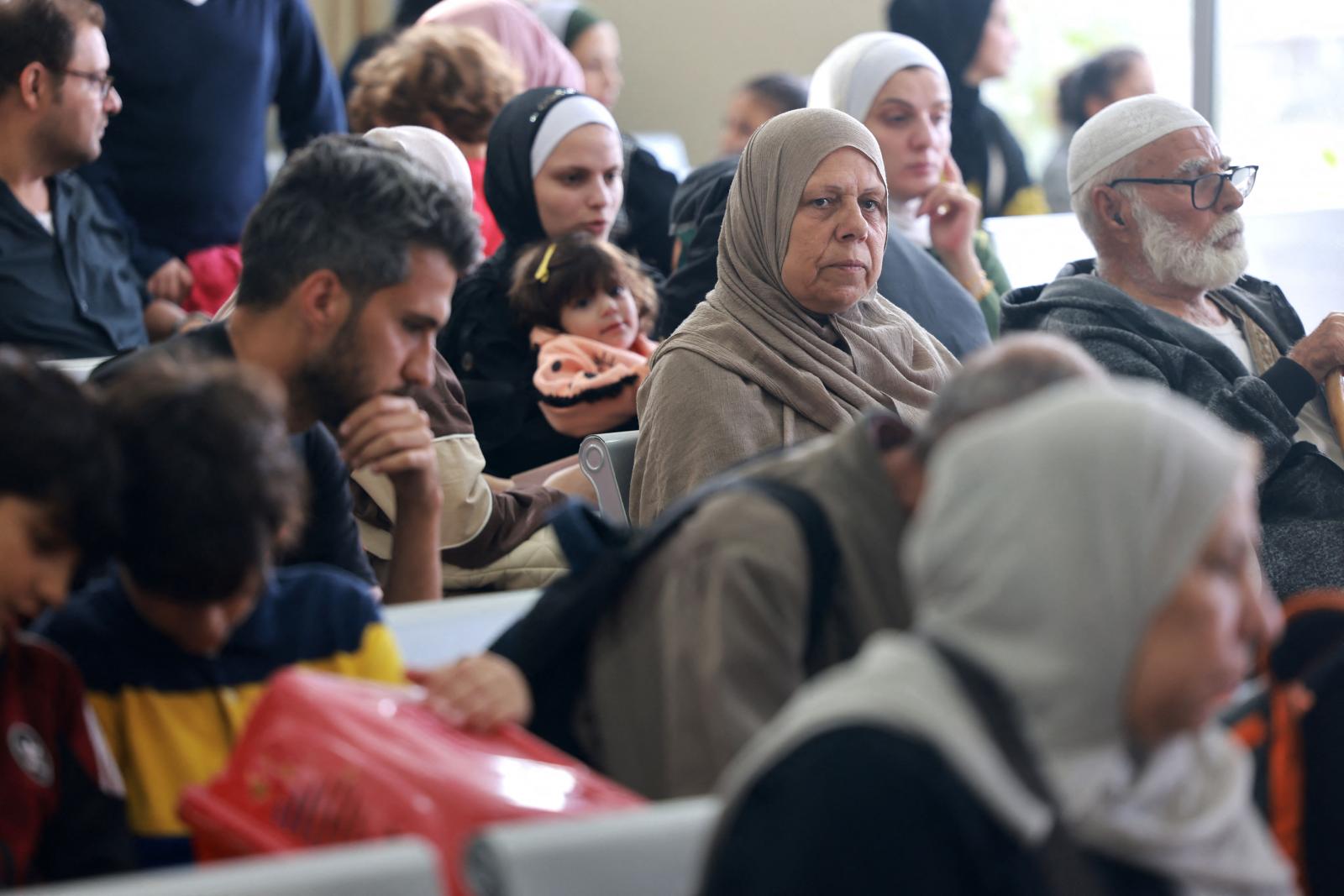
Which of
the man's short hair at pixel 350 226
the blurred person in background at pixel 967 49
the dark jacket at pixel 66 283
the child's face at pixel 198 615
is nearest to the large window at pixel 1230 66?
the blurred person in background at pixel 967 49

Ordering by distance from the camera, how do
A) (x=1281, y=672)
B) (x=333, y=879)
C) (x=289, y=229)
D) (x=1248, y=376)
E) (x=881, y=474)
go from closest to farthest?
(x=333, y=879)
(x=881, y=474)
(x=1281, y=672)
(x=289, y=229)
(x=1248, y=376)

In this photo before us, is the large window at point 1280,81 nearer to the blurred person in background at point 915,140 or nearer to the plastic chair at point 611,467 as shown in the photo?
the blurred person in background at point 915,140

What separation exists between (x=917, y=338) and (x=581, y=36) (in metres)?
3.87

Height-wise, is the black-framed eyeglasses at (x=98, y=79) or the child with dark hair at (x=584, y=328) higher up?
the black-framed eyeglasses at (x=98, y=79)

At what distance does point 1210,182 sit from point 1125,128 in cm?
23

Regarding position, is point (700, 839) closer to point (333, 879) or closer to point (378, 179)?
point (333, 879)

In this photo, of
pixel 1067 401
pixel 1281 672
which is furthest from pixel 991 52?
pixel 1067 401

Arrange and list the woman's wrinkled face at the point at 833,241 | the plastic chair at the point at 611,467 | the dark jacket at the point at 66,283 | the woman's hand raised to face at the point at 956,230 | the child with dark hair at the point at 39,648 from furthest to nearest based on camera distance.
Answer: the woman's hand raised to face at the point at 956,230, the dark jacket at the point at 66,283, the woman's wrinkled face at the point at 833,241, the plastic chair at the point at 611,467, the child with dark hair at the point at 39,648

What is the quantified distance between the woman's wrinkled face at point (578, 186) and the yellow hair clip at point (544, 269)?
0.87 ft

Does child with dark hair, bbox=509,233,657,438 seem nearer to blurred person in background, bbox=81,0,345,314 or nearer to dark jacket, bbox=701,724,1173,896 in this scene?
blurred person in background, bbox=81,0,345,314

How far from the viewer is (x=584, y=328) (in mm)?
4035

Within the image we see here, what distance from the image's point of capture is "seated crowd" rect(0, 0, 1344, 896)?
1261 mm

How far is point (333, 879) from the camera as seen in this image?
1.26 meters

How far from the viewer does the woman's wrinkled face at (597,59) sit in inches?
276
